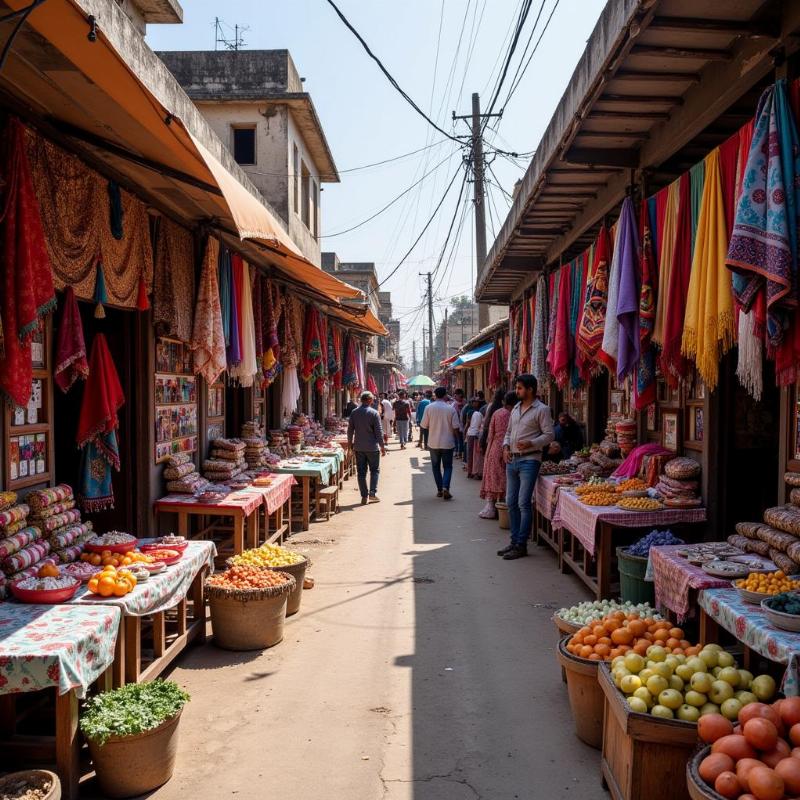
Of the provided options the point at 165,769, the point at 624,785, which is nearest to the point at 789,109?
the point at 624,785

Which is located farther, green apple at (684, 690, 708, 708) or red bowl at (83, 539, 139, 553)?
red bowl at (83, 539, 139, 553)

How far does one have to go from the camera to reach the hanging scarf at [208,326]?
24.0ft

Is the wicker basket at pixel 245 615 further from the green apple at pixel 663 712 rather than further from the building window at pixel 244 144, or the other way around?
the building window at pixel 244 144

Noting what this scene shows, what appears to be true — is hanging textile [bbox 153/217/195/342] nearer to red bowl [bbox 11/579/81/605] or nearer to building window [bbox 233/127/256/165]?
red bowl [bbox 11/579/81/605]

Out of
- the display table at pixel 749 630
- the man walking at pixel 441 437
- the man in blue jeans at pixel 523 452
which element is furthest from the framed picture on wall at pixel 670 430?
the man walking at pixel 441 437

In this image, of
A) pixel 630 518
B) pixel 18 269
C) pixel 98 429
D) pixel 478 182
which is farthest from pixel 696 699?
pixel 478 182

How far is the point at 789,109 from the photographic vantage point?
3.86 metres

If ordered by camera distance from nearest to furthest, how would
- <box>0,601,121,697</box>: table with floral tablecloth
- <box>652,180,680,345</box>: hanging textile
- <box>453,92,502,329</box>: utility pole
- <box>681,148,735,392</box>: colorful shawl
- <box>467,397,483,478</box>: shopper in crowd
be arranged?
<box>0,601,121,697</box>: table with floral tablecloth → <box>681,148,735,392</box>: colorful shawl → <box>652,180,680,345</box>: hanging textile → <box>467,397,483,478</box>: shopper in crowd → <box>453,92,502,329</box>: utility pole

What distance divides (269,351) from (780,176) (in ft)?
23.6

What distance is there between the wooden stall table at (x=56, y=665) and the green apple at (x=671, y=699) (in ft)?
9.18

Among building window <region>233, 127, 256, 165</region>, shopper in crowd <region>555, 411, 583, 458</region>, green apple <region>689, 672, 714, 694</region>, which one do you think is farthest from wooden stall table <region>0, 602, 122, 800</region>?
building window <region>233, 127, 256, 165</region>

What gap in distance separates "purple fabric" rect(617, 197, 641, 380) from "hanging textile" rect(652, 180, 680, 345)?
0.76ft

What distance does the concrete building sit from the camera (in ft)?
47.3

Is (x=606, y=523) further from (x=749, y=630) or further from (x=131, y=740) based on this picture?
(x=131, y=740)
